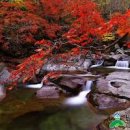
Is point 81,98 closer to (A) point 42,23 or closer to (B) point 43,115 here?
(B) point 43,115

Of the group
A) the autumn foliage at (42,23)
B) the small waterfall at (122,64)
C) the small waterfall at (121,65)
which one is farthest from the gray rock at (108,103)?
the small waterfall at (122,64)

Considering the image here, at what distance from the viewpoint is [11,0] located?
14641 millimetres

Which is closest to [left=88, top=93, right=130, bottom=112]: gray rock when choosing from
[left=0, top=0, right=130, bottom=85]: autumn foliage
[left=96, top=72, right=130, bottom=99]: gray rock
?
[left=96, top=72, right=130, bottom=99]: gray rock

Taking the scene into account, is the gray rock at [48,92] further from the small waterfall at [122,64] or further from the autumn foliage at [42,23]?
the small waterfall at [122,64]

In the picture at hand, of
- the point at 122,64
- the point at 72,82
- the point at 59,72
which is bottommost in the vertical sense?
the point at 122,64

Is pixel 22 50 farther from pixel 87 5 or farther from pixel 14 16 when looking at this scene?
pixel 87 5

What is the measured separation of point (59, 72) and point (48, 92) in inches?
98.7

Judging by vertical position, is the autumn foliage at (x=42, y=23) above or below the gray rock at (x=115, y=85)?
above

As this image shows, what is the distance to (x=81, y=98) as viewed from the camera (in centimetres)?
1012

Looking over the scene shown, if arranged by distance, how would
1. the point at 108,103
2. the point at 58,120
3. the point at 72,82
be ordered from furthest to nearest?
the point at 72,82 < the point at 108,103 < the point at 58,120

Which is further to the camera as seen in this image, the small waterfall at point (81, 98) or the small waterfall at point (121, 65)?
the small waterfall at point (121, 65)

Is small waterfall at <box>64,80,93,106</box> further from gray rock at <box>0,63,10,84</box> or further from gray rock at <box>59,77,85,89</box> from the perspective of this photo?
gray rock at <box>0,63,10,84</box>

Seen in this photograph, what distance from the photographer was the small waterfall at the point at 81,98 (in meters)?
9.73

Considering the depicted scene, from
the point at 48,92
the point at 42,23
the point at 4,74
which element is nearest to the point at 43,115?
the point at 48,92
